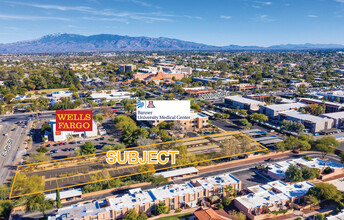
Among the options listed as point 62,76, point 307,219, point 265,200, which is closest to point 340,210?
point 307,219

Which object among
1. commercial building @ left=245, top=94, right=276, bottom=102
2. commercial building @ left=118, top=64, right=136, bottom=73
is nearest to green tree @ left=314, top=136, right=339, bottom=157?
commercial building @ left=245, top=94, right=276, bottom=102

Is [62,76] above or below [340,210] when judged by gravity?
above

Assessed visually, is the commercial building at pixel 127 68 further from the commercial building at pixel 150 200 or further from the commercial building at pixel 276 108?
the commercial building at pixel 150 200

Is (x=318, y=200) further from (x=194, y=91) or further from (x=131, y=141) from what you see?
(x=194, y=91)

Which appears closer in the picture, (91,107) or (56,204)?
(56,204)

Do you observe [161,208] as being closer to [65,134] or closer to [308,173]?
[308,173]

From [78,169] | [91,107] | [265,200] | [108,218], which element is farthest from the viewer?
[91,107]

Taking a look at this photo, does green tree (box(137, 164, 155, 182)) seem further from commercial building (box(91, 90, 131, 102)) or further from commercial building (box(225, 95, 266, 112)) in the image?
commercial building (box(91, 90, 131, 102))

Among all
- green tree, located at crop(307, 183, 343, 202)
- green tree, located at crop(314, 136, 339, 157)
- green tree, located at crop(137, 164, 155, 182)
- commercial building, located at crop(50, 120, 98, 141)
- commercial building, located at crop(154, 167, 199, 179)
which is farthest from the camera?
commercial building, located at crop(50, 120, 98, 141)

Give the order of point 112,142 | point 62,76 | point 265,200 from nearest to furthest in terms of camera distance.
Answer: point 265,200, point 112,142, point 62,76
